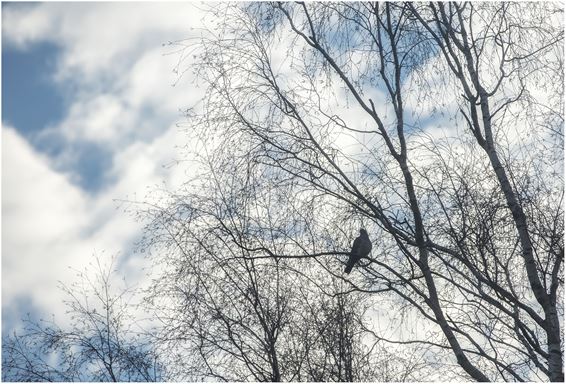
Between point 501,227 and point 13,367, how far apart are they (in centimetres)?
781

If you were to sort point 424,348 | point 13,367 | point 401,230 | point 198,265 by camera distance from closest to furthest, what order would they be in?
point 401,230 < point 424,348 < point 198,265 < point 13,367

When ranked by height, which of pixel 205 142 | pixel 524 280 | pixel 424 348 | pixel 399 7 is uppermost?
pixel 399 7

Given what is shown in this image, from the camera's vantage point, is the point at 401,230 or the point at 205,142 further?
the point at 205,142

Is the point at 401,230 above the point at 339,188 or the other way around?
the other way around

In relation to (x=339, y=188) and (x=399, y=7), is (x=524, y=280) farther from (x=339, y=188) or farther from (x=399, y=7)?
(x=399, y=7)

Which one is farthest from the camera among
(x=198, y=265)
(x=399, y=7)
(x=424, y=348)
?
(x=198, y=265)

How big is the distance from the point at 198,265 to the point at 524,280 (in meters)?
3.83

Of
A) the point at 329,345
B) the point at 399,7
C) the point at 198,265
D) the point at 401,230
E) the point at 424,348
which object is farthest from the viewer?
the point at 329,345

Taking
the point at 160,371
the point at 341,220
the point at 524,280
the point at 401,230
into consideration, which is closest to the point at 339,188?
the point at 341,220

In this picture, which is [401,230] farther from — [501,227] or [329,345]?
[329,345]

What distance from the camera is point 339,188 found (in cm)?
641

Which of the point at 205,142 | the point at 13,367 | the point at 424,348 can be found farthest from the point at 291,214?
the point at 13,367

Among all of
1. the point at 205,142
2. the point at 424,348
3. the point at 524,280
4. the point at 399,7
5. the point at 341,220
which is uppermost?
the point at 399,7

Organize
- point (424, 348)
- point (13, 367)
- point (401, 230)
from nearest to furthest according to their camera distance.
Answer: point (401, 230) < point (424, 348) < point (13, 367)
